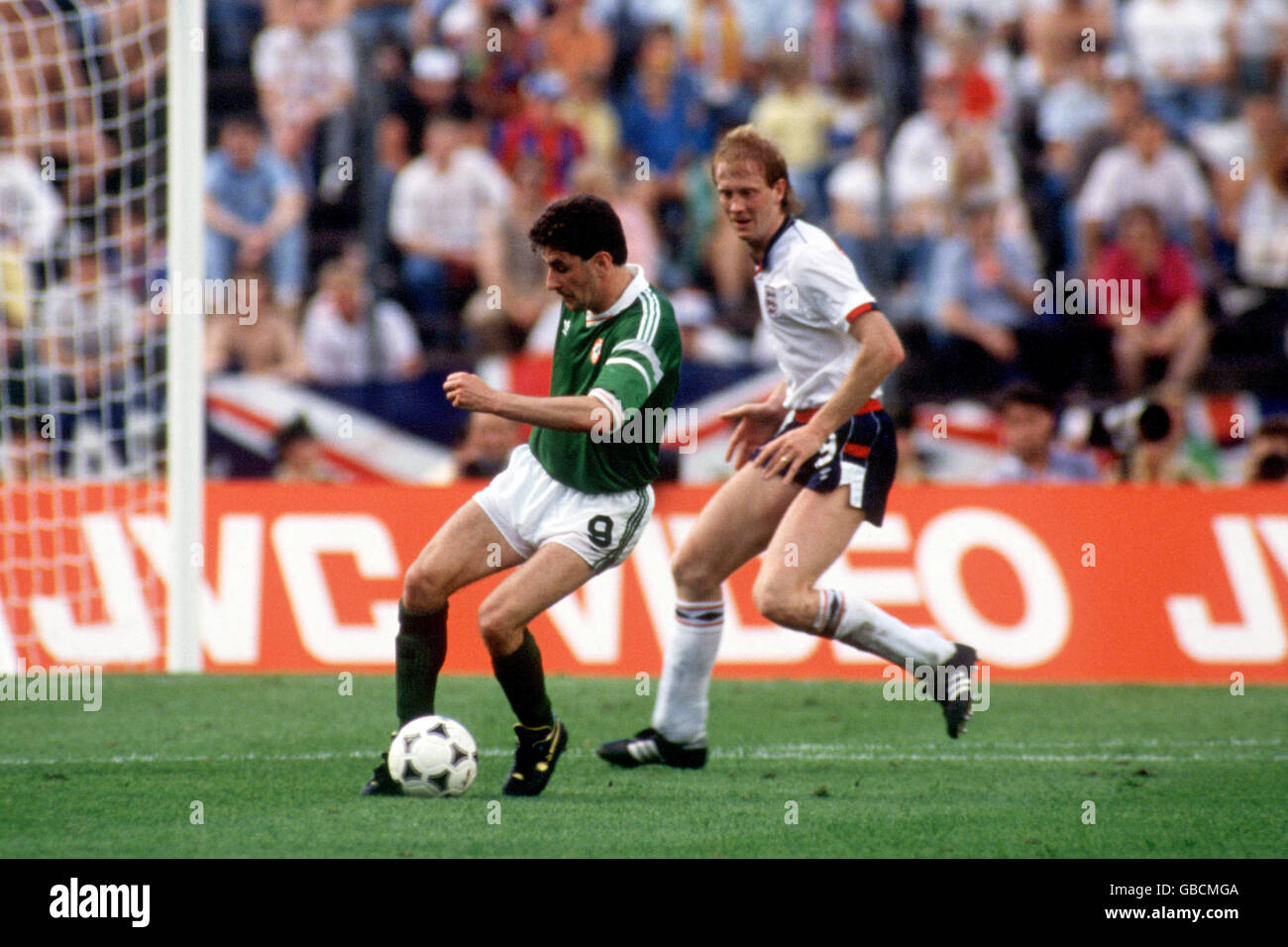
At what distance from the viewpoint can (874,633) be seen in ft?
23.1

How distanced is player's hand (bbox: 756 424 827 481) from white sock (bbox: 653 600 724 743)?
0.73 metres

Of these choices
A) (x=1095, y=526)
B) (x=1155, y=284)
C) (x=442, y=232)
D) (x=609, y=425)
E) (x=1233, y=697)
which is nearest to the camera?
(x=609, y=425)

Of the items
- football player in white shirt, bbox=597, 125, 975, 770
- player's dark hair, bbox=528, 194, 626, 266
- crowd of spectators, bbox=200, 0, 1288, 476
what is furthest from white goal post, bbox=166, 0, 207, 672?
player's dark hair, bbox=528, 194, 626, 266

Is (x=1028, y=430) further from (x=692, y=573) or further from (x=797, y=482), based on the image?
(x=692, y=573)

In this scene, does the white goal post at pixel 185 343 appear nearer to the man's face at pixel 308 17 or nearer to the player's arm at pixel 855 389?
the player's arm at pixel 855 389

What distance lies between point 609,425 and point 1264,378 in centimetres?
731

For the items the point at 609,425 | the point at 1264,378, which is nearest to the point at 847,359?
the point at 609,425

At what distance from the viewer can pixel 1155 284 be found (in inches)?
512

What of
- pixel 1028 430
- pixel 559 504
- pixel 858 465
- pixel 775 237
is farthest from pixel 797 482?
pixel 1028 430

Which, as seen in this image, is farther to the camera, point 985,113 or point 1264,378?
point 985,113

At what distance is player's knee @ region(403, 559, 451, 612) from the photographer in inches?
252

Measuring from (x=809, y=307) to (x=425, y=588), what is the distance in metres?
1.78

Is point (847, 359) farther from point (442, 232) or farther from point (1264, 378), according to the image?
point (442, 232)

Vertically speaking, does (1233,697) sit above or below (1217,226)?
below
